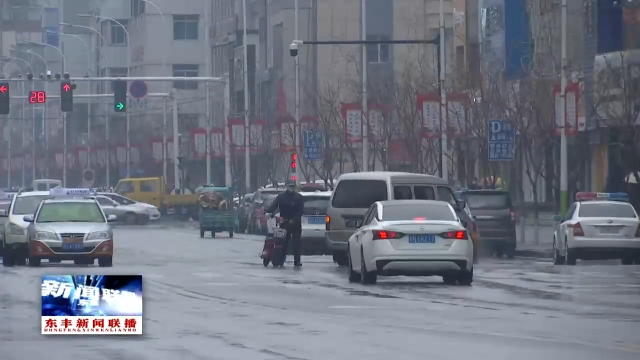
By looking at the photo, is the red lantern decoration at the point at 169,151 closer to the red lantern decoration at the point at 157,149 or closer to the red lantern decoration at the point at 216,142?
the red lantern decoration at the point at 157,149

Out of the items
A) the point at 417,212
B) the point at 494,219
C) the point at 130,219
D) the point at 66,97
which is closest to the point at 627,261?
the point at 494,219

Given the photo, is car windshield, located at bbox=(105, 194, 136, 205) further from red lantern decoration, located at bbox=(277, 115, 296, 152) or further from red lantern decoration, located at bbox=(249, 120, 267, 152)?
red lantern decoration, located at bbox=(277, 115, 296, 152)

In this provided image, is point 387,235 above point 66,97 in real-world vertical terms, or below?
below

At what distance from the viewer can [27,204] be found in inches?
1639

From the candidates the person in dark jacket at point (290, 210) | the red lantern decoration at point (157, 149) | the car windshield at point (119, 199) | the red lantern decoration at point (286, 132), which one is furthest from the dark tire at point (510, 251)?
the red lantern decoration at point (157, 149)

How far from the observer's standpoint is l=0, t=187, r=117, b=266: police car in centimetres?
3622

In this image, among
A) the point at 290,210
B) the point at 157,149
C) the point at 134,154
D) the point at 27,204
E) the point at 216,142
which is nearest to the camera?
the point at 290,210

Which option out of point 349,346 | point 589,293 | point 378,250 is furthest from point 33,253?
point 349,346

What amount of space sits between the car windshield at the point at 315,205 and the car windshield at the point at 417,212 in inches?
425

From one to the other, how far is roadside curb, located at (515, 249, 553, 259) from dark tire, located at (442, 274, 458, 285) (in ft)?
43.3

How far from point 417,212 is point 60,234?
31.9 ft

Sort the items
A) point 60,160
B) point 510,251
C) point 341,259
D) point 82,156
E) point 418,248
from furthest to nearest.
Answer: point 60,160 → point 82,156 → point 510,251 → point 341,259 → point 418,248

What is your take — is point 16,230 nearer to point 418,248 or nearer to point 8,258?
point 8,258
